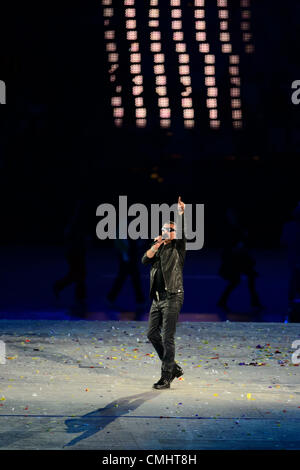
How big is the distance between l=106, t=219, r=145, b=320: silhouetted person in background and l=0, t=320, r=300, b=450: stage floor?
10.1 ft

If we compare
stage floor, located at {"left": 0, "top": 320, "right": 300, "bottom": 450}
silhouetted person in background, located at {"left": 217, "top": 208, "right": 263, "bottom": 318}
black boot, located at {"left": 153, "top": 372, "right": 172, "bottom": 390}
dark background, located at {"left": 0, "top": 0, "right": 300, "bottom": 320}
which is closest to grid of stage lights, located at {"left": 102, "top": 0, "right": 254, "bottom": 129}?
dark background, located at {"left": 0, "top": 0, "right": 300, "bottom": 320}

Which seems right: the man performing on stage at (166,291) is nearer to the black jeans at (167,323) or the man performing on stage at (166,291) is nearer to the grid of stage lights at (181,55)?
Answer: the black jeans at (167,323)

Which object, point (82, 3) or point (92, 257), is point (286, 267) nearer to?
point (92, 257)

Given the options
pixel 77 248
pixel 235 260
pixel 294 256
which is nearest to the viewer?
pixel 294 256

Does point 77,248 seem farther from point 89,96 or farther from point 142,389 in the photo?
point 142,389

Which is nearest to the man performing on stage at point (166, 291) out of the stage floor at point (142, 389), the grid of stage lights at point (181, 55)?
the stage floor at point (142, 389)

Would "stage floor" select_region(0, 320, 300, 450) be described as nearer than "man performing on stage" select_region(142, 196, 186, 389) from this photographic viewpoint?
Yes

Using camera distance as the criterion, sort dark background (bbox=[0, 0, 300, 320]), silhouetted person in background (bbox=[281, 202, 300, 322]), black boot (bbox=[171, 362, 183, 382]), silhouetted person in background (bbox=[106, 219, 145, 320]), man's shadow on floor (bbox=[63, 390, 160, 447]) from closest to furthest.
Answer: man's shadow on floor (bbox=[63, 390, 160, 447]) → black boot (bbox=[171, 362, 183, 382]) → silhouetted person in background (bbox=[281, 202, 300, 322]) → silhouetted person in background (bbox=[106, 219, 145, 320]) → dark background (bbox=[0, 0, 300, 320])

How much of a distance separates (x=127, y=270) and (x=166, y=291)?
722cm

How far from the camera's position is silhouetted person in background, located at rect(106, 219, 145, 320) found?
15664 mm

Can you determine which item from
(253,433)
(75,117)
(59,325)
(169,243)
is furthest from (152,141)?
(253,433)

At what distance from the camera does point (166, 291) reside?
8516mm

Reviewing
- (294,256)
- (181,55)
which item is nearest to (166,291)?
(294,256)

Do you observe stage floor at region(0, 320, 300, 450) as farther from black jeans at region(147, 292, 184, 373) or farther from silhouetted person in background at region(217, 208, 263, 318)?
silhouetted person in background at region(217, 208, 263, 318)
